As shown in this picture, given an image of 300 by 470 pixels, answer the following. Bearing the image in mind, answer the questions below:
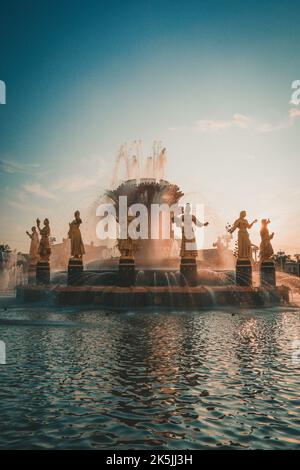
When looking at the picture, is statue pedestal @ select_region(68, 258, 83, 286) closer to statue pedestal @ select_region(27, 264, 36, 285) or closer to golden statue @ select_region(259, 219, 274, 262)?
statue pedestal @ select_region(27, 264, 36, 285)

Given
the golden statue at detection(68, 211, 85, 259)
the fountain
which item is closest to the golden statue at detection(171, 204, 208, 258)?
the fountain

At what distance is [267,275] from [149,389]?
20.9 metres

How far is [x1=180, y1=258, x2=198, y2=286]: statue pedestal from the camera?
24.7 meters

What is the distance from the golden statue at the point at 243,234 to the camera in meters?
26.0

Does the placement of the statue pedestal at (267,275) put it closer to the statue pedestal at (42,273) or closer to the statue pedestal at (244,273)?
the statue pedestal at (244,273)

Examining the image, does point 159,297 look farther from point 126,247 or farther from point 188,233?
point 188,233

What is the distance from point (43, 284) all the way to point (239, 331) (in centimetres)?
1755

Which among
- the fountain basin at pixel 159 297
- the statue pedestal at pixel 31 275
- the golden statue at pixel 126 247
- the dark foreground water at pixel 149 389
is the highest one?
the golden statue at pixel 126 247

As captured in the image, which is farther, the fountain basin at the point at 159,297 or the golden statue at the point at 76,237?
the golden statue at the point at 76,237

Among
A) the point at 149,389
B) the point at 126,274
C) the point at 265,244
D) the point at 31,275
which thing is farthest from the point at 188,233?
the point at 149,389

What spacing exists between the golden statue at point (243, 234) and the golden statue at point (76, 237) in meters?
9.62

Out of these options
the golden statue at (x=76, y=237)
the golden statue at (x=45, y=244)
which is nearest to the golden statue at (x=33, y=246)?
the golden statue at (x=45, y=244)

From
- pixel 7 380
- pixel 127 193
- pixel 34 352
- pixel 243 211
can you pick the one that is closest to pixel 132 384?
pixel 7 380

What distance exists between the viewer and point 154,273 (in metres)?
26.3
